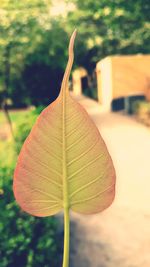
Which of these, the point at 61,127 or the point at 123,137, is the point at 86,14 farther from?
the point at 61,127

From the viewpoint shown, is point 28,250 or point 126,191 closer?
point 28,250

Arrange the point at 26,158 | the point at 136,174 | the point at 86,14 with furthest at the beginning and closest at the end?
the point at 86,14 < the point at 136,174 < the point at 26,158

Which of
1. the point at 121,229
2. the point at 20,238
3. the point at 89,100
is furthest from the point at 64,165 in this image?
the point at 89,100

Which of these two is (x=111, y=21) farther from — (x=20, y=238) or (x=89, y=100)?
(x=20, y=238)

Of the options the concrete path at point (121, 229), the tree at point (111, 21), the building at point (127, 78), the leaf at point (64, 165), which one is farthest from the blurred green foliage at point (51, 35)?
the leaf at point (64, 165)

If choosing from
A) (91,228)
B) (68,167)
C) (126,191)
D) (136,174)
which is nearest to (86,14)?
(136,174)

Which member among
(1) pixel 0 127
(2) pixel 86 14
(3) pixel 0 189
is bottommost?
(1) pixel 0 127

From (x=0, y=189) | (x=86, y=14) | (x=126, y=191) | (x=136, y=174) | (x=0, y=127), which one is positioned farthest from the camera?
(x=0, y=127)
